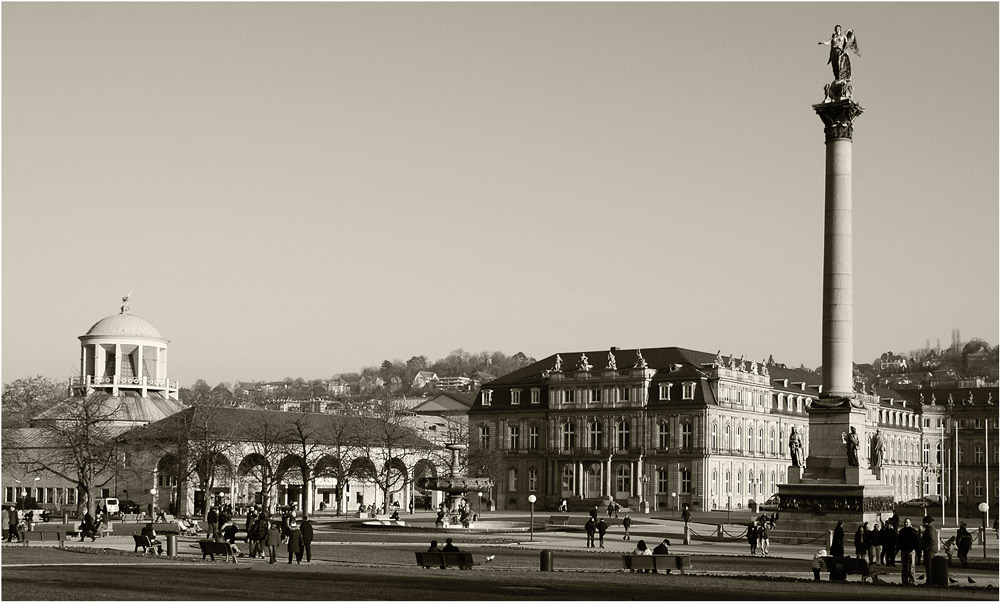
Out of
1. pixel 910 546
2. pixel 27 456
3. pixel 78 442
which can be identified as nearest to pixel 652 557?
pixel 910 546

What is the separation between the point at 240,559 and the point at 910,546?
1916 centimetres

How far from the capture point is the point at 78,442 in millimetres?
83250

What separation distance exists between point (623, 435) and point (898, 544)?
86.1 meters

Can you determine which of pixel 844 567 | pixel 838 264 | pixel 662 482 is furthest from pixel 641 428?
pixel 844 567

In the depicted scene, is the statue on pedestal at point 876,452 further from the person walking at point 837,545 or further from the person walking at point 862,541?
the person walking at point 862,541

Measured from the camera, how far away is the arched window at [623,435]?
124 meters

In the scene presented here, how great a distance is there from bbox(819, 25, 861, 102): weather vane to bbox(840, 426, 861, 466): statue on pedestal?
43.1ft

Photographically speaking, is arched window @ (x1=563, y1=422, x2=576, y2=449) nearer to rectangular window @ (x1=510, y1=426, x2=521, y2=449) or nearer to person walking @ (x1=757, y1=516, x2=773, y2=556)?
rectangular window @ (x1=510, y1=426, x2=521, y2=449)

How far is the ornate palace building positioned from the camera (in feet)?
395

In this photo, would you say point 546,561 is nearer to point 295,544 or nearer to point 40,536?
point 295,544

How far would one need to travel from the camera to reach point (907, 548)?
3619cm

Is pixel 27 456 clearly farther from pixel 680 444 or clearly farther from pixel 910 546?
pixel 910 546

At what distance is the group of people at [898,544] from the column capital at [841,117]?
693 inches

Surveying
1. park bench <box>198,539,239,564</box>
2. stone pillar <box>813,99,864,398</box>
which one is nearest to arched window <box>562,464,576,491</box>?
stone pillar <box>813,99,864,398</box>
